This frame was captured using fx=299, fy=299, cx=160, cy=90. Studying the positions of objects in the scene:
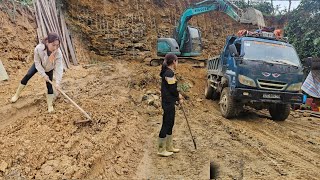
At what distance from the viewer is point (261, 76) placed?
7.78 m

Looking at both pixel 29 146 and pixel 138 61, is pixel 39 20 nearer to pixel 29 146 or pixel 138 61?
pixel 29 146

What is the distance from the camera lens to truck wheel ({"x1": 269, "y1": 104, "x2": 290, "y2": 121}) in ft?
28.2

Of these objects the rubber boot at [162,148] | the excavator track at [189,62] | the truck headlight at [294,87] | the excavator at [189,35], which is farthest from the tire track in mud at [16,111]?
the excavator track at [189,62]

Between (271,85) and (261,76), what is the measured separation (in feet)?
1.23

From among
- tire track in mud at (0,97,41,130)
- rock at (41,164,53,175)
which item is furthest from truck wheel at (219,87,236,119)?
rock at (41,164,53,175)

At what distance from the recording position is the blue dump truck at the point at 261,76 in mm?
7758

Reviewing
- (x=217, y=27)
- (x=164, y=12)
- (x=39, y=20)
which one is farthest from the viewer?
(x=217, y=27)

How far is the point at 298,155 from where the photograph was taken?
5703 mm

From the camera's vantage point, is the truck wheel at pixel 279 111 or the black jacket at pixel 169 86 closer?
the black jacket at pixel 169 86

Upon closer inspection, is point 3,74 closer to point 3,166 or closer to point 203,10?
point 3,166

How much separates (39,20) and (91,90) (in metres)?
3.84

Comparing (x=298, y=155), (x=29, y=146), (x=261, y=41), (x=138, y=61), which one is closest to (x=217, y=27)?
(x=138, y=61)

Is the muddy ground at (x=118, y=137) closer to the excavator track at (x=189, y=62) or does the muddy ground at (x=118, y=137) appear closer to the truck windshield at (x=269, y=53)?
the truck windshield at (x=269, y=53)

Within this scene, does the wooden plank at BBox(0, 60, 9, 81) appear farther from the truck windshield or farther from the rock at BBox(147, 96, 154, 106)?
the truck windshield
